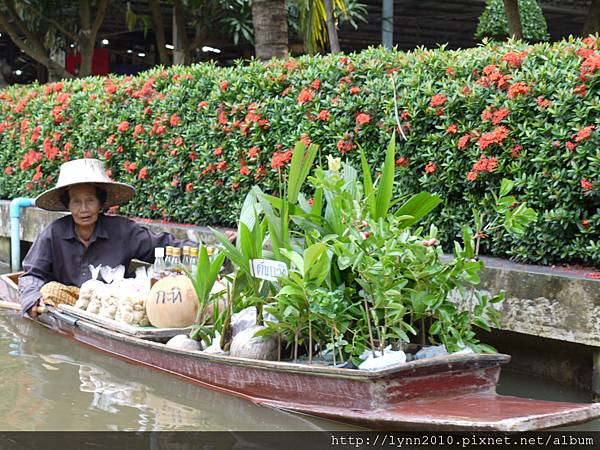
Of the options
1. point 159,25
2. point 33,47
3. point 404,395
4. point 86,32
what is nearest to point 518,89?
point 404,395

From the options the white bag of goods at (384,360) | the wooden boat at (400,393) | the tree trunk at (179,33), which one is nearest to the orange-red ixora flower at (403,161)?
the wooden boat at (400,393)

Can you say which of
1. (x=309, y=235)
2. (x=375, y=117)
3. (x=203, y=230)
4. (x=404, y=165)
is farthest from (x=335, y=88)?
(x=309, y=235)

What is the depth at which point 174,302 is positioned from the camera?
5.20m

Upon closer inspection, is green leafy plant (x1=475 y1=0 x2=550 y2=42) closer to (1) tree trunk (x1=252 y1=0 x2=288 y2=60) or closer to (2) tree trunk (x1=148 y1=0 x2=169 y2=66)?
(1) tree trunk (x1=252 y1=0 x2=288 y2=60)

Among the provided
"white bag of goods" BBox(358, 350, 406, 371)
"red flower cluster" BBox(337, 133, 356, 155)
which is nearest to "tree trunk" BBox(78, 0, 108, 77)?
"red flower cluster" BBox(337, 133, 356, 155)

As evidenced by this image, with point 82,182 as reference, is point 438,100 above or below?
above

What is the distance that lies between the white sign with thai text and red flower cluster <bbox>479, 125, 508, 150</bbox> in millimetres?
1846

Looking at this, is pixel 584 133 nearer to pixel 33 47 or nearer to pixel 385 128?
pixel 385 128

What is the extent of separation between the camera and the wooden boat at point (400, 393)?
366cm

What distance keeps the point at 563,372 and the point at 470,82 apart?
2008 mm

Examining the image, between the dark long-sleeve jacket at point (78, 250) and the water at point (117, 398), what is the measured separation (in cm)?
68

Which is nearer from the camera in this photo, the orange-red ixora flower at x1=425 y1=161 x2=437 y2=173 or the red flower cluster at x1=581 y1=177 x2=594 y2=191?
the red flower cluster at x1=581 y1=177 x2=594 y2=191

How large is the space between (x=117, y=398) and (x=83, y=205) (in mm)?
2062

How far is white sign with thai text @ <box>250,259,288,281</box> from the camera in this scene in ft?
14.6
